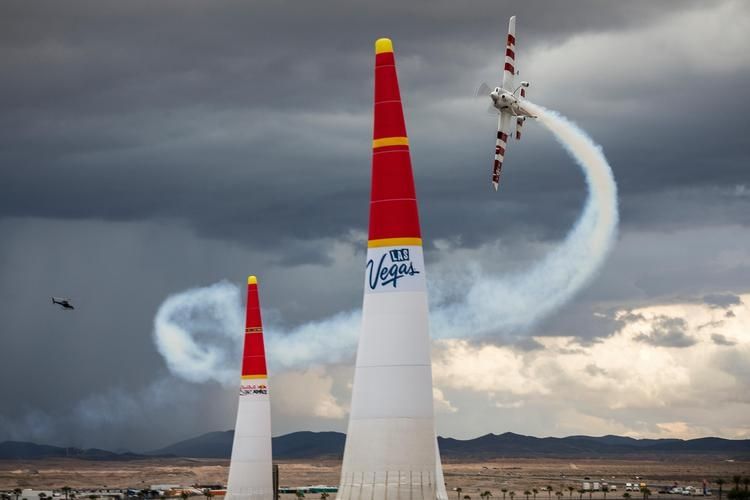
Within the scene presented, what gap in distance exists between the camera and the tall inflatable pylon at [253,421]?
6312cm

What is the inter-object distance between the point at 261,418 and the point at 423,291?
32916mm

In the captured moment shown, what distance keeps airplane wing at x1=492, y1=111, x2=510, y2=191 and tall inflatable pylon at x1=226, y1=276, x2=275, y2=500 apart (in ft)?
96.6

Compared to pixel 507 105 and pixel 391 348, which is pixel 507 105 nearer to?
pixel 507 105

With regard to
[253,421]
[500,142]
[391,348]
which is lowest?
[391,348]

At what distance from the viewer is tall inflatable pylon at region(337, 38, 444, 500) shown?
3150 cm

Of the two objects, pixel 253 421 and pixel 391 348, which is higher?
pixel 253 421

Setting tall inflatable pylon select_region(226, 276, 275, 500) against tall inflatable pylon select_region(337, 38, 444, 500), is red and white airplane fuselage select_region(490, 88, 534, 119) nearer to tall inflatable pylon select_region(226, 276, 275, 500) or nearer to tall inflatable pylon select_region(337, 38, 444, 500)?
tall inflatable pylon select_region(226, 276, 275, 500)

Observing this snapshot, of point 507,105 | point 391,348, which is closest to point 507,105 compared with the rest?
point 507,105

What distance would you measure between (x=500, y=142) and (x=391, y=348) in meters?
58.9

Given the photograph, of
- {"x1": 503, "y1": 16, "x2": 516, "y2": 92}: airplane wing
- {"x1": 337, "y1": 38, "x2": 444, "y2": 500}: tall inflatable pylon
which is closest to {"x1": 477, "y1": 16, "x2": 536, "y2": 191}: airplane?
{"x1": 503, "y1": 16, "x2": 516, "y2": 92}: airplane wing

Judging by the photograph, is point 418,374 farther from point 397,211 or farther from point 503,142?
point 503,142

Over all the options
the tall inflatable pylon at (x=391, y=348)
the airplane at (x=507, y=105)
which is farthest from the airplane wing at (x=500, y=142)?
the tall inflatable pylon at (x=391, y=348)

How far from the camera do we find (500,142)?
293ft

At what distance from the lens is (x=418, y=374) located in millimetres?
31984
